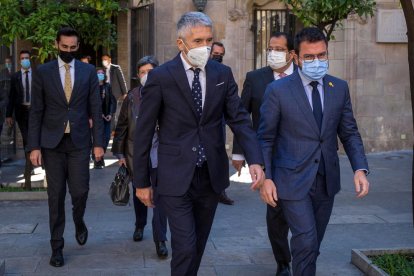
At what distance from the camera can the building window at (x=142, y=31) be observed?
46.5ft

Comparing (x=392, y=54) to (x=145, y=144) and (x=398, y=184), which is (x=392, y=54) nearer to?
(x=398, y=184)

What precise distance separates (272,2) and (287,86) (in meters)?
9.94

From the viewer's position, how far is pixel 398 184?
11.5 m

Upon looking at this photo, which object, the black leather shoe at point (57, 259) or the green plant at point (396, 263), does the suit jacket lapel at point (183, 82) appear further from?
the black leather shoe at point (57, 259)

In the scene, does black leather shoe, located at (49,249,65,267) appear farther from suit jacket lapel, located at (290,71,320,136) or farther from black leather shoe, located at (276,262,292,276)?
suit jacket lapel, located at (290,71,320,136)

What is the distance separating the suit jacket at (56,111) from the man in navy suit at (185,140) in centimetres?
212

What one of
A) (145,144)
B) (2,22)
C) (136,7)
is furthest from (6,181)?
(145,144)

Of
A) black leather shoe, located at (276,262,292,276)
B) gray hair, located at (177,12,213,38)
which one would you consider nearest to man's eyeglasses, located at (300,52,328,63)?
gray hair, located at (177,12,213,38)

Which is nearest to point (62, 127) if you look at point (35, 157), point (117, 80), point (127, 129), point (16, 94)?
point (35, 157)

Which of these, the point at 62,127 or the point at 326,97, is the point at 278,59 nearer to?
the point at 326,97

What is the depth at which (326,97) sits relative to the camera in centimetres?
521

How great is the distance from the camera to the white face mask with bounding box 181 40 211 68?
4.77m

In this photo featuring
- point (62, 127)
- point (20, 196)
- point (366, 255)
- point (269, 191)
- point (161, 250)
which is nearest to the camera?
point (269, 191)

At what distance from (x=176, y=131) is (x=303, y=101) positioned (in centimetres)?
97
